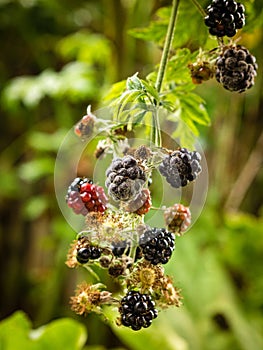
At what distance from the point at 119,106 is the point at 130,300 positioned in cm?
18

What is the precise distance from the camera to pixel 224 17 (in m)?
0.48

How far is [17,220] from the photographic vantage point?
8.45 feet

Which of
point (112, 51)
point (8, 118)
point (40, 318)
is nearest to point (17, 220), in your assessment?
point (8, 118)

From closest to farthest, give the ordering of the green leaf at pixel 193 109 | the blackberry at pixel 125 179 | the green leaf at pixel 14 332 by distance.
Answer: the blackberry at pixel 125 179
the green leaf at pixel 193 109
the green leaf at pixel 14 332

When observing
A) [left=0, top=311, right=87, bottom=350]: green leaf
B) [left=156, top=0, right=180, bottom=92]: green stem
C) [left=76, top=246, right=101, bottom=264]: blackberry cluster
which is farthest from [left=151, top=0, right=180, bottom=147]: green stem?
[left=0, top=311, right=87, bottom=350]: green leaf

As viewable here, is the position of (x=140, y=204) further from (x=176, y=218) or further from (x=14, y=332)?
(x=14, y=332)

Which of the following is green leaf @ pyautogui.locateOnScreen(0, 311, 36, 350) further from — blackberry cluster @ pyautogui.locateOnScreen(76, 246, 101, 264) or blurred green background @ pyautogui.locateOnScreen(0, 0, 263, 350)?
blackberry cluster @ pyautogui.locateOnScreen(76, 246, 101, 264)

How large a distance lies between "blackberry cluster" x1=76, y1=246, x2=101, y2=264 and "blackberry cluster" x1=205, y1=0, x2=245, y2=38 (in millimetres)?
225

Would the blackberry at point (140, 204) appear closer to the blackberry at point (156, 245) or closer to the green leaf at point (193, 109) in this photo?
the blackberry at point (156, 245)

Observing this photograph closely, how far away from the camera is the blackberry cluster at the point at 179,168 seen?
45cm

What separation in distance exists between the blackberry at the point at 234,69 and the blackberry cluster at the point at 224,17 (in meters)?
0.02

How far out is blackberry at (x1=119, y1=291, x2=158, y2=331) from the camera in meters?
0.44

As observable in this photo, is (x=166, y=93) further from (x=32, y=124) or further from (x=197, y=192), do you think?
(x=32, y=124)

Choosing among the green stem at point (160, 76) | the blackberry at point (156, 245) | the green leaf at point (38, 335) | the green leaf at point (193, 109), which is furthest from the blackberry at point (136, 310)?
the green leaf at point (38, 335)
